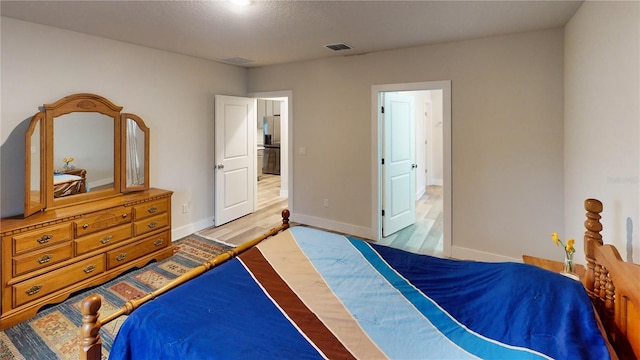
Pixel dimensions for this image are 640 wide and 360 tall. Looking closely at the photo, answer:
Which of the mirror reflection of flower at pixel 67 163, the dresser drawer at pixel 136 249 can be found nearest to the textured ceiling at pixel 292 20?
the mirror reflection of flower at pixel 67 163

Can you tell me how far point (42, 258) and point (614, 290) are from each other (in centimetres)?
368

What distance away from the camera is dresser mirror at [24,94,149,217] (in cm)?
287

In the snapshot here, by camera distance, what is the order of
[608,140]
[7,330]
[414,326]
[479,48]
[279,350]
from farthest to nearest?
[479,48], [7,330], [608,140], [414,326], [279,350]

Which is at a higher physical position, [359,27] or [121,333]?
[359,27]

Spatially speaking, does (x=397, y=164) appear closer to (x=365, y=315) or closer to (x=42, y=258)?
(x=365, y=315)

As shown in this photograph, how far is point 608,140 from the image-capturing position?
77.0 inches

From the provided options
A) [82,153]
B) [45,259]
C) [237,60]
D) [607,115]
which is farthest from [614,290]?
[237,60]

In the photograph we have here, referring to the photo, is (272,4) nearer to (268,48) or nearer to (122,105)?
(268,48)

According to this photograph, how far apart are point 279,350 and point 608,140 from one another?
2.19m

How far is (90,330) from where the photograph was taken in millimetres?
1354

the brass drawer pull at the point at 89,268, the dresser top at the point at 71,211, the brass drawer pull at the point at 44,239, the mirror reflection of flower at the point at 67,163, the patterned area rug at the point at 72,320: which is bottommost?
the patterned area rug at the point at 72,320

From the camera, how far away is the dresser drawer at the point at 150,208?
3.42 meters

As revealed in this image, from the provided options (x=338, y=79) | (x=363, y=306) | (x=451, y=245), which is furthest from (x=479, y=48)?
(x=363, y=306)

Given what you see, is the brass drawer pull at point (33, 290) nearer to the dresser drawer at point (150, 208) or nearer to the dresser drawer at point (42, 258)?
the dresser drawer at point (42, 258)
